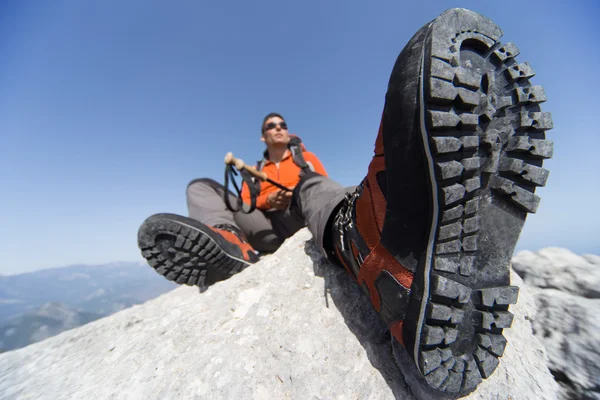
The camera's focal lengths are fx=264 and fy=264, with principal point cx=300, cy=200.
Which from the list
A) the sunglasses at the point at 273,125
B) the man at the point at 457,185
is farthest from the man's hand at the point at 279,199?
the man at the point at 457,185

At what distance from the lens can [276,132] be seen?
3795mm

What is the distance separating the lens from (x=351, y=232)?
1283 mm

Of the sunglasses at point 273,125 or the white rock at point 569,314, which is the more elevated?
the sunglasses at point 273,125

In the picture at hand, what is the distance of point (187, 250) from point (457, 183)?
1922mm

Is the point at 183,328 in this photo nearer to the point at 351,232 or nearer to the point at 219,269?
the point at 219,269

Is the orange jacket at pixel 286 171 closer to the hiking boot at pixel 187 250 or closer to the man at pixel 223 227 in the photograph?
the man at pixel 223 227

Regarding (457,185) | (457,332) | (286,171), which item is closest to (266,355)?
(457,332)

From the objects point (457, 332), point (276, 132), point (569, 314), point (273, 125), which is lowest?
point (569, 314)

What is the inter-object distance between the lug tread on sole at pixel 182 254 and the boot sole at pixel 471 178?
1657 mm

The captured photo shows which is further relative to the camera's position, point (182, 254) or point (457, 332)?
point (182, 254)

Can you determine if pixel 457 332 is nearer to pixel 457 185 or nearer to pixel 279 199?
pixel 457 185

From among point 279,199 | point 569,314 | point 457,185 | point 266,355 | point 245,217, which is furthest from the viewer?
point 245,217

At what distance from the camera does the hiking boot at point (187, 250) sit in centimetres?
198

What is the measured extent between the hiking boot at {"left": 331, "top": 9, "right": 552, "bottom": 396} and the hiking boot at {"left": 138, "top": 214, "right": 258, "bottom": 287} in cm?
154
